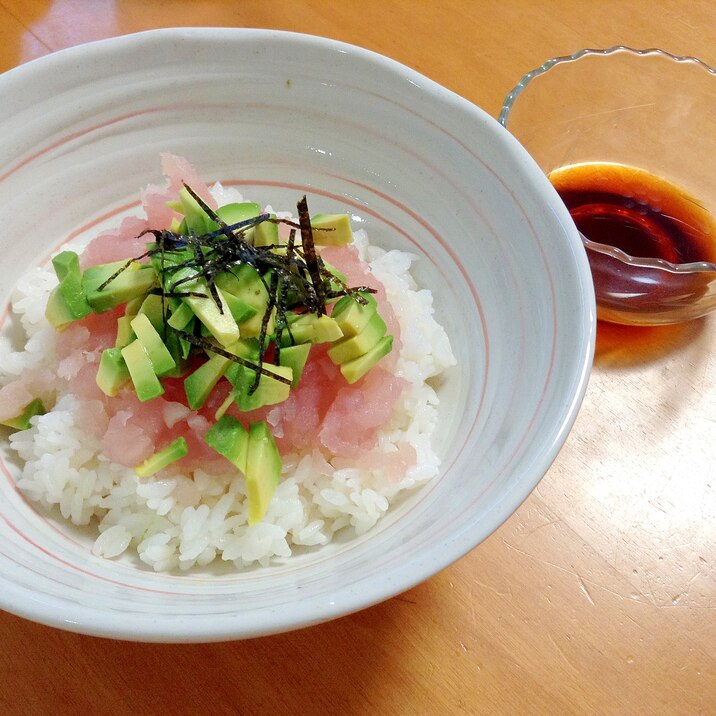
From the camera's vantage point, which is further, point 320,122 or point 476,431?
point 320,122

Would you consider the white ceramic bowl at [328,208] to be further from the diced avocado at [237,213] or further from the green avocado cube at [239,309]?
the green avocado cube at [239,309]

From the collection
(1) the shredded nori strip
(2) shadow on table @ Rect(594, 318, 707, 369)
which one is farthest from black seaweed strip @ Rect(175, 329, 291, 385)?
(2) shadow on table @ Rect(594, 318, 707, 369)

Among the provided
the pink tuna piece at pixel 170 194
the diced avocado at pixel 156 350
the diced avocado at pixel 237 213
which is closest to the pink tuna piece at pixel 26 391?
the diced avocado at pixel 156 350

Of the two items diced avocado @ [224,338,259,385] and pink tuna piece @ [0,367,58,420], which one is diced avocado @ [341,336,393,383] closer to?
diced avocado @ [224,338,259,385]

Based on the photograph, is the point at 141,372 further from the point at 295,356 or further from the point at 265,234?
the point at 265,234

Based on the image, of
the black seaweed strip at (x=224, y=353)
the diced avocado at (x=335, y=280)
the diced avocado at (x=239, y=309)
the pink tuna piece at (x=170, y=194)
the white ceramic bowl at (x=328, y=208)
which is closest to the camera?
the white ceramic bowl at (x=328, y=208)

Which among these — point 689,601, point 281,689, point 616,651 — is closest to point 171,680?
point 281,689

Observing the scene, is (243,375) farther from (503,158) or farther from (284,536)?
(503,158)
